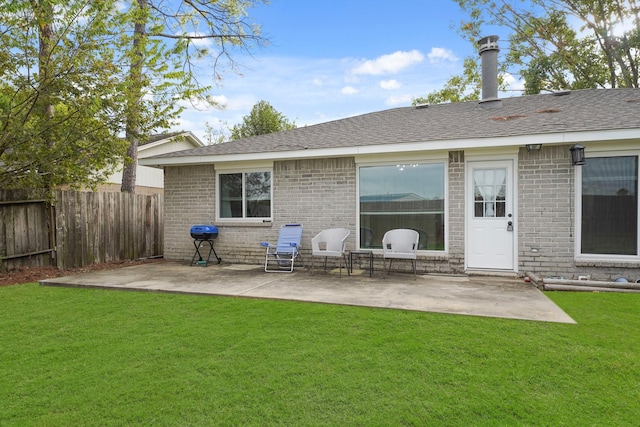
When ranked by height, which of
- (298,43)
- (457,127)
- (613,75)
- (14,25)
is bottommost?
(457,127)

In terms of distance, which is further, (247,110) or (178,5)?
(247,110)

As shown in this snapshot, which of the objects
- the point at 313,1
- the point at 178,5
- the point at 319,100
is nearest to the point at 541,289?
the point at 313,1

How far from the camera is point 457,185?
718cm

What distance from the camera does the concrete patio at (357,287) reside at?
4750 millimetres

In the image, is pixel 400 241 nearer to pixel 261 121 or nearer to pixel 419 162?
pixel 419 162

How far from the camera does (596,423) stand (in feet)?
7.64

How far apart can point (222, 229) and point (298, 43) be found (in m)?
10.3

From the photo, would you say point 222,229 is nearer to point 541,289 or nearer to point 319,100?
point 541,289

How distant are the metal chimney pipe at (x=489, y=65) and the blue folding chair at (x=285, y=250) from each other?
5810mm

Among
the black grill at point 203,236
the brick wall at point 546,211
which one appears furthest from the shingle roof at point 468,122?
the black grill at point 203,236

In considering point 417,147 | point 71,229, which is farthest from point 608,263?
point 71,229

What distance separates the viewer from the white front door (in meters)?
6.93

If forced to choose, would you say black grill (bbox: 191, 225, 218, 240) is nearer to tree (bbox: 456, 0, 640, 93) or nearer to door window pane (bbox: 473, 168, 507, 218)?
door window pane (bbox: 473, 168, 507, 218)

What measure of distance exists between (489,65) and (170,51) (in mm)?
7743
